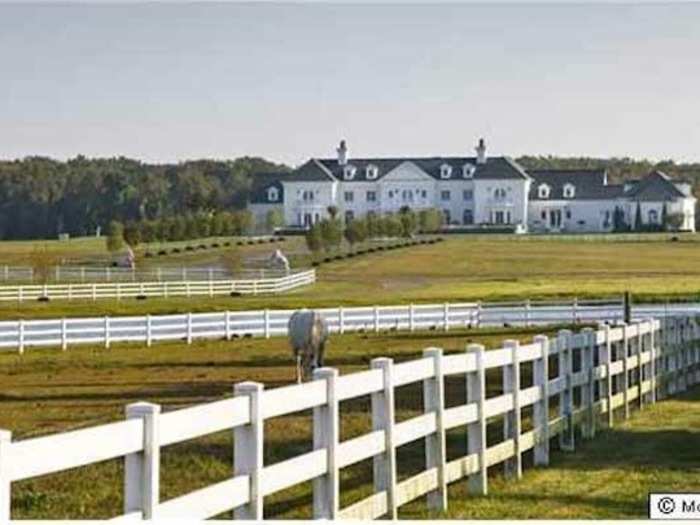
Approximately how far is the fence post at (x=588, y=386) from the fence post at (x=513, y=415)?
1.96 m

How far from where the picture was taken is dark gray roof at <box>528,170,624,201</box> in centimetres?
2058

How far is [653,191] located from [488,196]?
347 cm

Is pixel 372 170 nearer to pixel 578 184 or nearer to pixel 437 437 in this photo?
pixel 578 184

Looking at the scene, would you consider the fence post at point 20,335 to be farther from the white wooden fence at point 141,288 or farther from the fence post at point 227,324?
the white wooden fence at point 141,288

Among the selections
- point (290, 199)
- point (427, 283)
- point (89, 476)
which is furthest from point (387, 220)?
point (89, 476)

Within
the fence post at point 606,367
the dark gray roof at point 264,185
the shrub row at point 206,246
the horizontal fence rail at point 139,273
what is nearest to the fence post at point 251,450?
the fence post at point 606,367

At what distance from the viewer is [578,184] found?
22.5 metres

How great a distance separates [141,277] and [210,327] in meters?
12.9

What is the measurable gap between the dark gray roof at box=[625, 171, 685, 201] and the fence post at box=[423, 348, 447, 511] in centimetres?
945

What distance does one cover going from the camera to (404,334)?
1187 inches

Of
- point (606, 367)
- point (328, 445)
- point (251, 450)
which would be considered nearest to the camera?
point (251, 450)

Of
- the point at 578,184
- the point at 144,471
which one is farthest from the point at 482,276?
the point at 144,471

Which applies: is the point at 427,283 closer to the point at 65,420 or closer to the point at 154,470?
the point at 65,420

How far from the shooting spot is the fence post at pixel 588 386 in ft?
39.8
